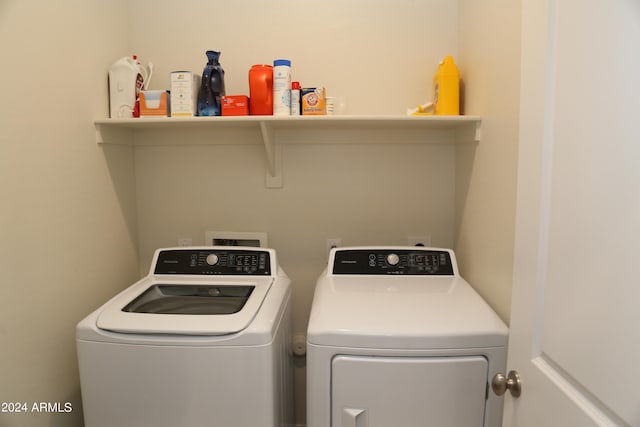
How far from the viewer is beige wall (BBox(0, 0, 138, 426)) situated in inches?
51.9

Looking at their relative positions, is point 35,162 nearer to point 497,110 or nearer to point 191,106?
point 191,106

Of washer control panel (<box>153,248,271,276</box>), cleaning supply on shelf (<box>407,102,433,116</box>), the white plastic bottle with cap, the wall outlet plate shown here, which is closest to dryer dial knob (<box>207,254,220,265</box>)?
washer control panel (<box>153,248,271,276</box>)

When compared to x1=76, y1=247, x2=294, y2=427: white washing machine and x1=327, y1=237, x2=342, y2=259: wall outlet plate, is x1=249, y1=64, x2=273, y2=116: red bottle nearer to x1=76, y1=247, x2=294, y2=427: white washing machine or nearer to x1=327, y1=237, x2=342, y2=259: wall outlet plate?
x1=327, y1=237, x2=342, y2=259: wall outlet plate

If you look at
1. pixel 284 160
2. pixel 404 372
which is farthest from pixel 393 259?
pixel 284 160

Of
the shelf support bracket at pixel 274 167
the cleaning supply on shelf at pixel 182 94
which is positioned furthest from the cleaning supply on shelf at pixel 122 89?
the shelf support bracket at pixel 274 167

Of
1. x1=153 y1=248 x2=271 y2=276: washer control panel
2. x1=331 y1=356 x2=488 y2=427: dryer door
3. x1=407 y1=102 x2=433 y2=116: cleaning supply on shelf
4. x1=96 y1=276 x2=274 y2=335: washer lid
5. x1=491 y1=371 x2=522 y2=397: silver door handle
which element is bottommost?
x1=331 y1=356 x2=488 y2=427: dryer door

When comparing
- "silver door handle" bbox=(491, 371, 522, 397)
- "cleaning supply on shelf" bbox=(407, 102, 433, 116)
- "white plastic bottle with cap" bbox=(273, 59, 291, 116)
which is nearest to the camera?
"silver door handle" bbox=(491, 371, 522, 397)

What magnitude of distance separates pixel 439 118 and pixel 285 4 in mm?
985

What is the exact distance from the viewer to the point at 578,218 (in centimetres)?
79

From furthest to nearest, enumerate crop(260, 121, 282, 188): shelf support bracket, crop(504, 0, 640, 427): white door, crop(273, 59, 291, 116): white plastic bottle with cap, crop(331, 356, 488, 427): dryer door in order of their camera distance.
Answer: crop(260, 121, 282, 188): shelf support bracket, crop(273, 59, 291, 116): white plastic bottle with cap, crop(331, 356, 488, 427): dryer door, crop(504, 0, 640, 427): white door

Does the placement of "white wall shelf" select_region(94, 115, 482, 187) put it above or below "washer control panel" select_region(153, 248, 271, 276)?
above

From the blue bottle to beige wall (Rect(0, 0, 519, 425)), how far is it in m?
0.25

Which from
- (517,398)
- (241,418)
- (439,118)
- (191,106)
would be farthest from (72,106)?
(517,398)

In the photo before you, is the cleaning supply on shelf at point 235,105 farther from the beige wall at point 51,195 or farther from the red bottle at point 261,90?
the beige wall at point 51,195
